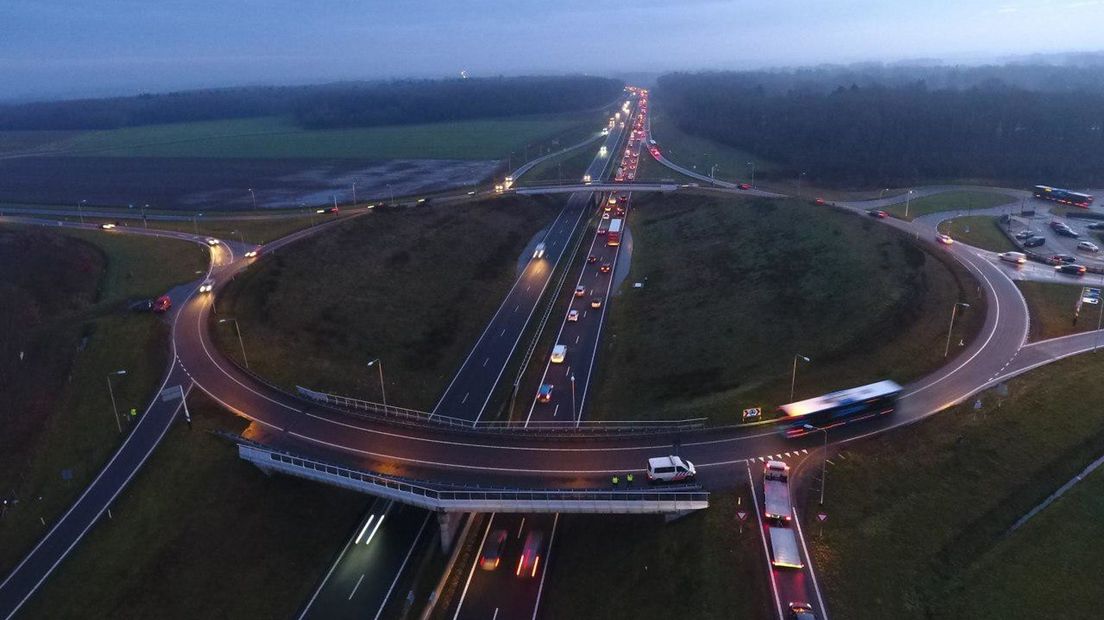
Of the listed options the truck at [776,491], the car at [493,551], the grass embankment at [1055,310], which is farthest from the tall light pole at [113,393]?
the grass embankment at [1055,310]

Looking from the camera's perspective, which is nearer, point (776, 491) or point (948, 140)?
point (776, 491)

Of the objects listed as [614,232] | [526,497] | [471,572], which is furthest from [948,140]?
[471,572]

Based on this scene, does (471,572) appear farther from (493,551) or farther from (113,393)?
(113,393)

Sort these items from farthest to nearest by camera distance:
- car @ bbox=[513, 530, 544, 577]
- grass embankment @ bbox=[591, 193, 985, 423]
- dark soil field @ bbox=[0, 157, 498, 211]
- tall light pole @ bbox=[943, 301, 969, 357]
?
dark soil field @ bbox=[0, 157, 498, 211], grass embankment @ bbox=[591, 193, 985, 423], tall light pole @ bbox=[943, 301, 969, 357], car @ bbox=[513, 530, 544, 577]

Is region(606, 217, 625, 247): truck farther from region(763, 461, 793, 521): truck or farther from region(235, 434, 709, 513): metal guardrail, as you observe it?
region(235, 434, 709, 513): metal guardrail

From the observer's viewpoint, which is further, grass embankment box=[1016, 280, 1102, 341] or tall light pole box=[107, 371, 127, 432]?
grass embankment box=[1016, 280, 1102, 341]

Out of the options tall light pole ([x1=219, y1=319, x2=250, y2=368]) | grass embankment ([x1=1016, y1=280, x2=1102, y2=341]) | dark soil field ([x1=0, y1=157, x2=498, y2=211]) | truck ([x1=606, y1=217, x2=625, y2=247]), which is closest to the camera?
grass embankment ([x1=1016, y1=280, x2=1102, y2=341])

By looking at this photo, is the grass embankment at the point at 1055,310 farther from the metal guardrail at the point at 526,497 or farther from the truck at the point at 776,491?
the metal guardrail at the point at 526,497

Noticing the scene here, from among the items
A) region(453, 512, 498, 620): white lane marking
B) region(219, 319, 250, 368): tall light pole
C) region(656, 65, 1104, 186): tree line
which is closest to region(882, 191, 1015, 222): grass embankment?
region(656, 65, 1104, 186): tree line
